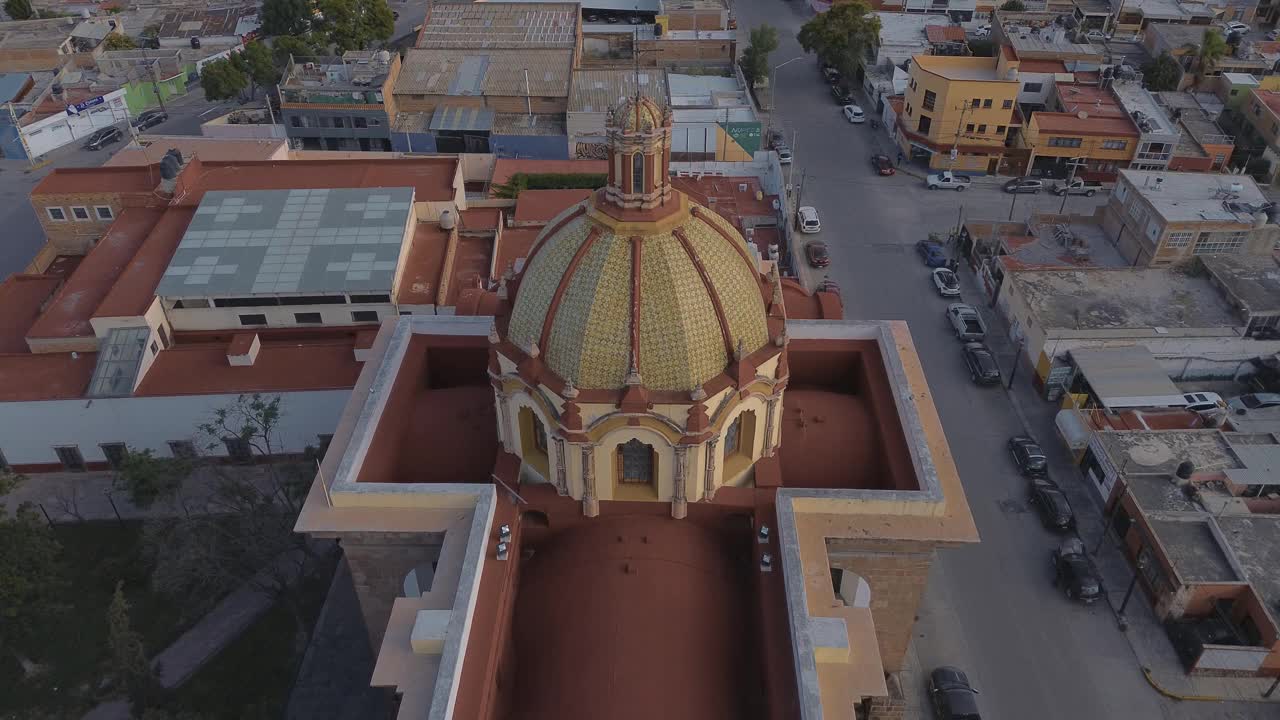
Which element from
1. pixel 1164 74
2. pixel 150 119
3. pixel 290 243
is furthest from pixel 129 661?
pixel 1164 74

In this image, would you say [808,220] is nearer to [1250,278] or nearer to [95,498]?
[1250,278]

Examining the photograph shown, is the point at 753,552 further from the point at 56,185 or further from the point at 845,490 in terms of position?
the point at 56,185

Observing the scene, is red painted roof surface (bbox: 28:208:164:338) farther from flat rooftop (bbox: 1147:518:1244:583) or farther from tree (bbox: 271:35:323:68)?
flat rooftop (bbox: 1147:518:1244:583)

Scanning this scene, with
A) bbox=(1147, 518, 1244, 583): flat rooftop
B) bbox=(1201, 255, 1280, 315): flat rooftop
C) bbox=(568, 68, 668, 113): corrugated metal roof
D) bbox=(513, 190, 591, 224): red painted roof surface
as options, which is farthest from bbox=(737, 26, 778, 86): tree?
bbox=(1147, 518, 1244, 583): flat rooftop

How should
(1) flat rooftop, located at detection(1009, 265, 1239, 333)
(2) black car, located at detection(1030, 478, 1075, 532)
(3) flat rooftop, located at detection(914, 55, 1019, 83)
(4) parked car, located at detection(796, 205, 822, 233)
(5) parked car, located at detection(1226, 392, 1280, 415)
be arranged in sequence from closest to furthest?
1. (2) black car, located at detection(1030, 478, 1075, 532)
2. (5) parked car, located at detection(1226, 392, 1280, 415)
3. (1) flat rooftop, located at detection(1009, 265, 1239, 333)
4. (4) parked car, located at detection(796, 205, 822, 233)
5. (3) flat rooftop, located at detection(914, 55, 1019, 83)

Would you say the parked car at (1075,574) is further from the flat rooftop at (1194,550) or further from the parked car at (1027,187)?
the parked car at (1027,187)
